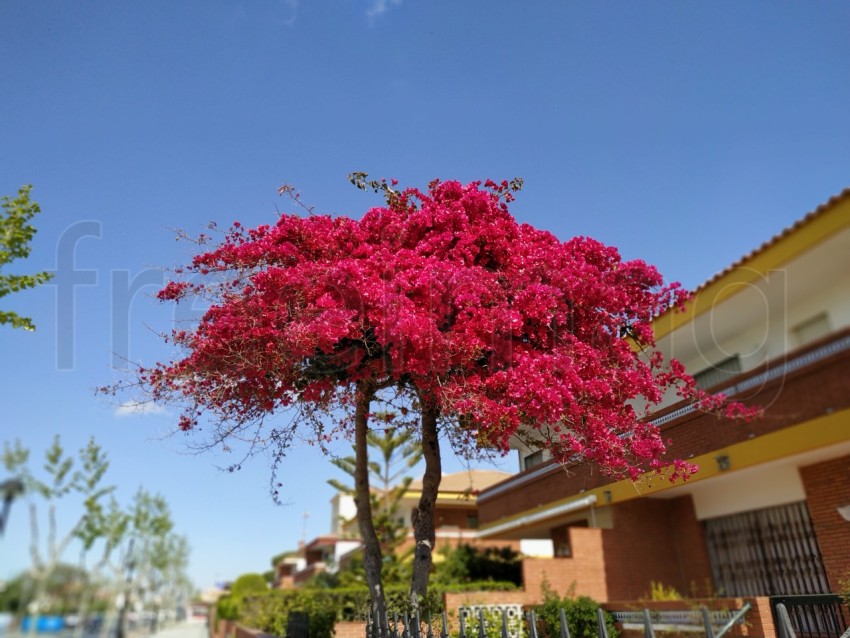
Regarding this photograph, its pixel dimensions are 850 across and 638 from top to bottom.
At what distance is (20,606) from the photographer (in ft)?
51.9

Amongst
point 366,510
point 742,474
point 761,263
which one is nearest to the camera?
point 761,263

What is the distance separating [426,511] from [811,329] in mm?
5173

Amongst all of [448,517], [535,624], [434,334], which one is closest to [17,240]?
[434,334]

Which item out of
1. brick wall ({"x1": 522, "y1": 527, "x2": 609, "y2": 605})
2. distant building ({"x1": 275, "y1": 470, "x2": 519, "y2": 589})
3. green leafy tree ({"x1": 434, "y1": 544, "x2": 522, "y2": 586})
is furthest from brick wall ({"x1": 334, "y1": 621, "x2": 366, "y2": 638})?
distant building ({"x1": 275, "y1": 470, "x2": 519, "y2": 589})

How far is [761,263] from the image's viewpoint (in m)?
7.83

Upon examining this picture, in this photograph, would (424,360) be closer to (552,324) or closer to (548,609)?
(552,324)

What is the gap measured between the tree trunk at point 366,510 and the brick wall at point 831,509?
6914 mm

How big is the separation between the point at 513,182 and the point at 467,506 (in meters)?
22.2

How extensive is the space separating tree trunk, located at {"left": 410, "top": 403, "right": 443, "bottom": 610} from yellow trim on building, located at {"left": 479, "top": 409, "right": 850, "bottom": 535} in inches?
96.2

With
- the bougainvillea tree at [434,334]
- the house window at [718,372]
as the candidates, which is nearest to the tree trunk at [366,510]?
the bougainvillea tree at [434,334]

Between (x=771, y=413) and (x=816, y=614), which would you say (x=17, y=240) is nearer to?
(x=771, y=413)

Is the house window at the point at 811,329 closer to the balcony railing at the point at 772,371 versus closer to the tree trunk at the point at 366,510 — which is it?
the balcony railing at the point at 772,371

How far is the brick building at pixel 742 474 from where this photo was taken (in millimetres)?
4586

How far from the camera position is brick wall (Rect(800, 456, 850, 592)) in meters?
9.88
